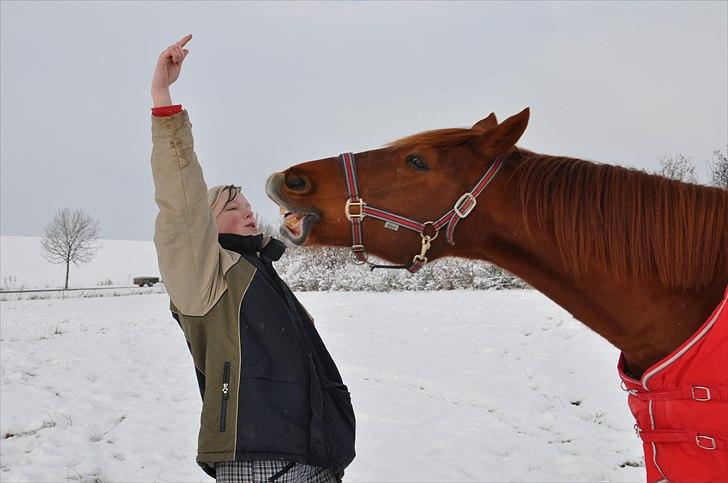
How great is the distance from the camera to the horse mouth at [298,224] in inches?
85.7

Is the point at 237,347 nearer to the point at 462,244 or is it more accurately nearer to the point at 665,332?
the point at 462,244

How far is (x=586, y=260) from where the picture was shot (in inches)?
80.8

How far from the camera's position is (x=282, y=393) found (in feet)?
6.70

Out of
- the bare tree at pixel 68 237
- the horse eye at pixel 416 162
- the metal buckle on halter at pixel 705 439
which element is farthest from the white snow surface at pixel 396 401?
the bare tree at pixel 68 237

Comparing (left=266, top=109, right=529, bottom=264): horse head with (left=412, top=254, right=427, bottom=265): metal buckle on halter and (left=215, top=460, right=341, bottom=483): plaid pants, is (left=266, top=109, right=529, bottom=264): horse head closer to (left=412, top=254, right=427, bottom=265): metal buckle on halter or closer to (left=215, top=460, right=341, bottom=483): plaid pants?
(left=412, top=254, right=427, bottom=265): metal buckle on halter

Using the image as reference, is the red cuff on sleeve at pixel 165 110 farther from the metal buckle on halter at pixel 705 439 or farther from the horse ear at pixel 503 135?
the metal buckle on halter at pixel 705 439

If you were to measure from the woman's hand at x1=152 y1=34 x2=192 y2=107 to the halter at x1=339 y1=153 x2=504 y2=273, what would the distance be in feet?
2.27

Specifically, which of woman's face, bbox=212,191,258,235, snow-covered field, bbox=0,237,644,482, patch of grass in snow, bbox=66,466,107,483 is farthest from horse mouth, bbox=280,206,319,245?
patch of grass in snow, bbox=66,466,107,483

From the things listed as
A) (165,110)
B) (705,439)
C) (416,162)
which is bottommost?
(705,439)

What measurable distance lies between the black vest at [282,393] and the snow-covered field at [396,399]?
3191 millimetres

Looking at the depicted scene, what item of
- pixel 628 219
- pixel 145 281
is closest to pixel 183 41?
pixel 628 219

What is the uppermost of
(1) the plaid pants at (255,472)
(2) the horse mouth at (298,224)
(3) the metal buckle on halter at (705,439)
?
(2) the horse mouth at (298,224)

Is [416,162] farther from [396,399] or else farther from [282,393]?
[396,399]

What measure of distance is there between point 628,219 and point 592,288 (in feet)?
0.93
